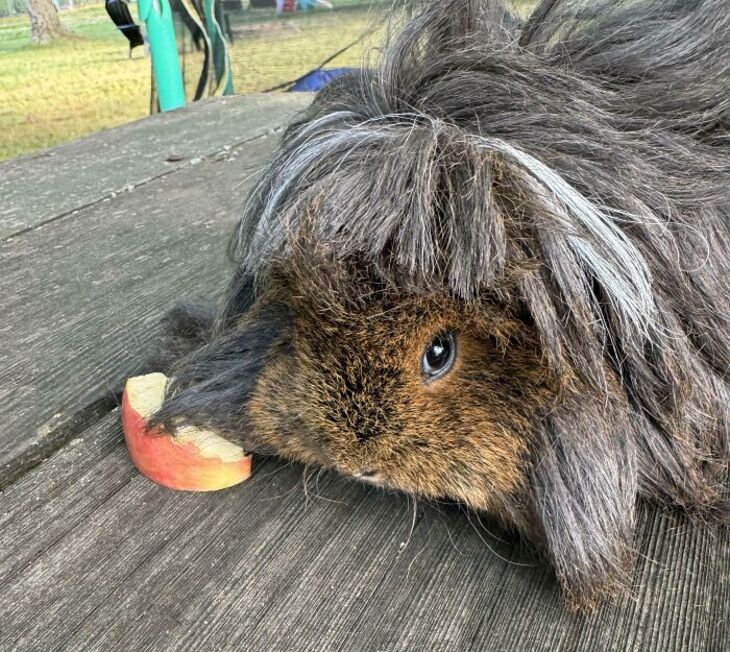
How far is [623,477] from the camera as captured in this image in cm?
102

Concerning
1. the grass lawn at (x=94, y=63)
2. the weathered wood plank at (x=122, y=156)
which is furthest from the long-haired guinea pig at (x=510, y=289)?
the grass lawn at (x=94, y=63)

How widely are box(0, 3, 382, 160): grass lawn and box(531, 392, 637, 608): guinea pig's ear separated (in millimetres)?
2824

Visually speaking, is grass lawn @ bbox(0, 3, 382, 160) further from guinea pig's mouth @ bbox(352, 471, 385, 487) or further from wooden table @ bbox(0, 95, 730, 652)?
guinea pig's mouth @ bbox(352, 471, 385, 487)

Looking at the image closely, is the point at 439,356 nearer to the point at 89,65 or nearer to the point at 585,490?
the point at 585,490

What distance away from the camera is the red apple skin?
121 centimetres

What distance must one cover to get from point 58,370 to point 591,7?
1391 mm

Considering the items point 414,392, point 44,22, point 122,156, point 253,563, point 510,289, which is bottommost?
point 122,156

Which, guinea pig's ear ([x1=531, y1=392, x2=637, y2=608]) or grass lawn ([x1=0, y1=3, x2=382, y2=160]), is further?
grass lawn ([x1=0, y1=3, x2=382, y2=160])

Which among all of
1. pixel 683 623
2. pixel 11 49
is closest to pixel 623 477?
pixel 683 623

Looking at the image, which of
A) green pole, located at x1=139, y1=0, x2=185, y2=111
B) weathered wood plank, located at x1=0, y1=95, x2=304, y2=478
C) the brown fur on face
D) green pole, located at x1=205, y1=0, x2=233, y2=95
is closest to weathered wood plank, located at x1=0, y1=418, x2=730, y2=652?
the brown fur on face

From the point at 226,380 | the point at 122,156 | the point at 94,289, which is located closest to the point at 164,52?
the point at 122,156

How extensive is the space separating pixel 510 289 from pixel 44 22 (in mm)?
3598

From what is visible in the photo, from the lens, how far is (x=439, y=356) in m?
0.99

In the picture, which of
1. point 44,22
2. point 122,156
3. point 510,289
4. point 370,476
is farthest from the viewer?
point 44,22
